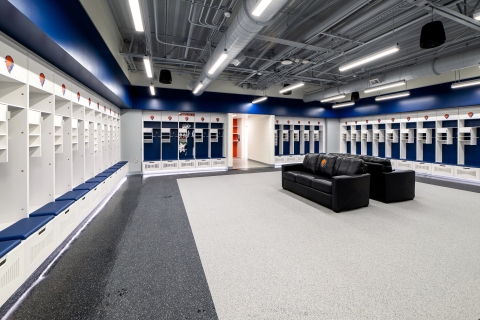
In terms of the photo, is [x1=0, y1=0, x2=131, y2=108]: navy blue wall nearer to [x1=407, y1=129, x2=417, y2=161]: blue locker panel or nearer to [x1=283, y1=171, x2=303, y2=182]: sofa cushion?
[x1=283, y1=171, x2=303, y2=182]: sofa cushion

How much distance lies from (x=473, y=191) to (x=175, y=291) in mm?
7386

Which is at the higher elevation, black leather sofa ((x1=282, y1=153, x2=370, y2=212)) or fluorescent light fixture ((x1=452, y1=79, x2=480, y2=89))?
fluorescent light fixture ((x1=452, y1=79, x2=480, y2=89))

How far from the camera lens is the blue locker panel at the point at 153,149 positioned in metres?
8.56

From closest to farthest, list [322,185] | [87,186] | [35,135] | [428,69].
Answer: [35,135] < [87,186] < [322,185] < [428,69]

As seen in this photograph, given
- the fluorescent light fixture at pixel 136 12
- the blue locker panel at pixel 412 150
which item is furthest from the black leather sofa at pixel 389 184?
the blue locker panel at pixel 412 150

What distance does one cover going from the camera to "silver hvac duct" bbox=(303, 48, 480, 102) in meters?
5.33

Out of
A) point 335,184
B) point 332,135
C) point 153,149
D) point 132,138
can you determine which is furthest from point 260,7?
point 332,135

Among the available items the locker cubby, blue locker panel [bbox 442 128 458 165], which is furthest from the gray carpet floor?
blue locker panel [bbox 442 128 458 165]

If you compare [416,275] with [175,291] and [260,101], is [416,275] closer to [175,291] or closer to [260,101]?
[175,291]

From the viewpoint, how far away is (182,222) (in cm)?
352

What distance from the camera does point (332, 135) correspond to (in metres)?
12.1

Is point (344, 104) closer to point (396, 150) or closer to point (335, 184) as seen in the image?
point (396, 150)

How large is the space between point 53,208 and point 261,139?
953cm

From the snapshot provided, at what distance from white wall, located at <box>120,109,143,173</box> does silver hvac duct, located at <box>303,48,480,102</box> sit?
790 centimetres
